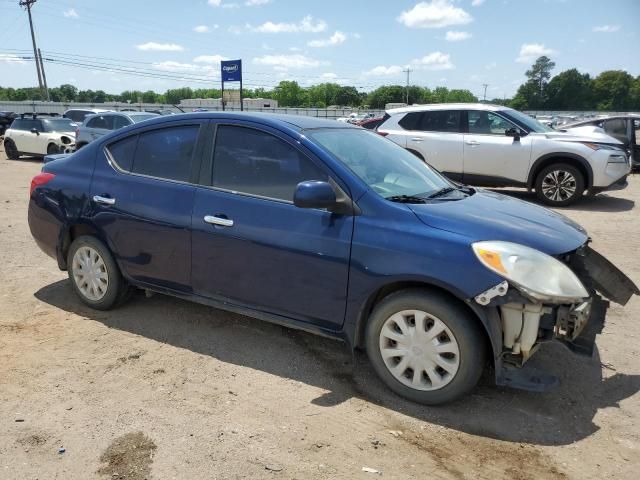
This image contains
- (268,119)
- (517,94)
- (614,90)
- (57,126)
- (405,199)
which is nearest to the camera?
(405,199)

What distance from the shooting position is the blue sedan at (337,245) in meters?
2.95

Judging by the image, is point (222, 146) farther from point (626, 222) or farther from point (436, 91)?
point (436, 91)

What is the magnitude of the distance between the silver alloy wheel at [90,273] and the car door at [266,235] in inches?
40.6

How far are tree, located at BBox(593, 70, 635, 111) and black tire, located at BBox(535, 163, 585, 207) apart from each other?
124018 mm

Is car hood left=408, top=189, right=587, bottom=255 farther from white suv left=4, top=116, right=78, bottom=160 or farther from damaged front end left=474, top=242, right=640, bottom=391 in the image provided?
white suv left=4, top=116, right=78, bottom=160

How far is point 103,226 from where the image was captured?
4.28m

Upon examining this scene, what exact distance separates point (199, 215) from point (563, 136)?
813 cm

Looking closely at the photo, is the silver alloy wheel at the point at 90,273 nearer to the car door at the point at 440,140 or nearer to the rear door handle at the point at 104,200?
the rear door handle at the point at 104,200

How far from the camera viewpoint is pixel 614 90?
119m

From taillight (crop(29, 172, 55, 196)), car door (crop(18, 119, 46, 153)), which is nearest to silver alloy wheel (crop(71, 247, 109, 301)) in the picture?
taillight (crop(29, 172, 55, 196))

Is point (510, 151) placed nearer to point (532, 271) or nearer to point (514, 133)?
point (514, 133)

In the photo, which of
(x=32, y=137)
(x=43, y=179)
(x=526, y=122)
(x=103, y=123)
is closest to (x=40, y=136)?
(x=32, y=137)

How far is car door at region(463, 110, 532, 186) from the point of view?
9.86 m

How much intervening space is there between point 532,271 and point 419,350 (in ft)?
2.54
